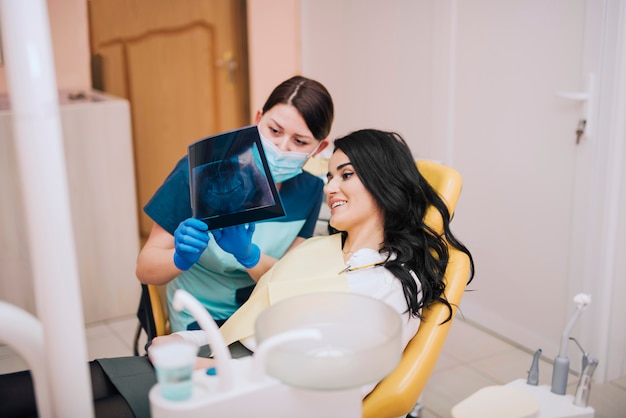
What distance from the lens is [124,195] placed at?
309cm

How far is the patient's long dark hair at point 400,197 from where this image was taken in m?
1.67

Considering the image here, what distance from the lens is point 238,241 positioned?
1.65 metres

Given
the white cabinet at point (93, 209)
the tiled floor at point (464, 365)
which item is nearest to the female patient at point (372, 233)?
the tiled floor at point (464, 365)

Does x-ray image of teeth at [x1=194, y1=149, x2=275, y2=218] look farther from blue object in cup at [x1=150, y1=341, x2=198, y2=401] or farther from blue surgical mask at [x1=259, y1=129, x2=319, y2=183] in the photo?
blue object in cup at [x1=150, y1=341, x2=198, y2=401]

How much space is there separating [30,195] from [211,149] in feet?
2.53

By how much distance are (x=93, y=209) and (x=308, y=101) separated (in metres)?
1.57

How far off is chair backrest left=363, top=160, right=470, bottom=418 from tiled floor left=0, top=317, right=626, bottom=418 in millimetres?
857

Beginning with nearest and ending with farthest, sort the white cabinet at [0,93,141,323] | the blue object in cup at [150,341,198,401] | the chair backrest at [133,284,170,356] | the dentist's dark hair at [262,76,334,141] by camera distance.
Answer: the blue object in cup at [150,341,198,401] → the dentist's dark hair at [262,76,334,141] → the chair backrest at [133,284,170,356] → the white cabinet at [0,93,141,323]

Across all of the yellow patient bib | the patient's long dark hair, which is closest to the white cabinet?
the yellow patient bib

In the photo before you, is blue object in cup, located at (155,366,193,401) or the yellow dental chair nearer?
blue object in cup, located at (155,366,193,401)

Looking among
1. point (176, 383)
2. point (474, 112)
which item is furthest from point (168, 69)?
point (176, 383)

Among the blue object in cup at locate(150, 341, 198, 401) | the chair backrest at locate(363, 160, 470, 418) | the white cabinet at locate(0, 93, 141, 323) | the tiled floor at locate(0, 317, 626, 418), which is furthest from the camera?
the white cabinet at locate(0, 93, 141, 323)

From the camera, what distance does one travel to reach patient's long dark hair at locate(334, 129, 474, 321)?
65.7 inches

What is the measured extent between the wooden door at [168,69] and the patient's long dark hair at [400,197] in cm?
231
